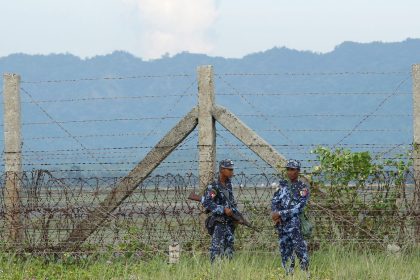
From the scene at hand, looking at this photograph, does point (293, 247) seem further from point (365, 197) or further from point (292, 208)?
point (365, 197)

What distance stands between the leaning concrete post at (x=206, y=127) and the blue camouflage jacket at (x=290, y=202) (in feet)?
6.69

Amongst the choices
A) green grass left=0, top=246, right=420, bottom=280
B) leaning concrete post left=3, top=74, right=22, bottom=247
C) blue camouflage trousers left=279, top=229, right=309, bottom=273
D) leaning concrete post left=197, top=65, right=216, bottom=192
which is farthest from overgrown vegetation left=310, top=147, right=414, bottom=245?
leaning concrete post left=3, top=74, right=22, bottom=247

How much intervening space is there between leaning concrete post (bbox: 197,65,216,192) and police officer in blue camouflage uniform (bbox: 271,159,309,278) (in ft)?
6.61

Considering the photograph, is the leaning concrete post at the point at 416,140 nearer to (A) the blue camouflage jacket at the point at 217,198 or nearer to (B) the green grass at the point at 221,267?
(B) the green grass at the point at 221,267

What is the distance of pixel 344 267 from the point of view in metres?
12.7

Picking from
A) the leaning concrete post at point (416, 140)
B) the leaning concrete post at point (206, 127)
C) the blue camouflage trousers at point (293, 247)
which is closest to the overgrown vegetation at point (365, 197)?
the leaning concrete post at point (416, 140)

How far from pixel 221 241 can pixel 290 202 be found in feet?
3.47

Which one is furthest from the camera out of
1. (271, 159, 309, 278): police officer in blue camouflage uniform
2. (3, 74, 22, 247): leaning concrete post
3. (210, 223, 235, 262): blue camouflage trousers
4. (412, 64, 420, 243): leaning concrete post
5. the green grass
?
(3, 74, 22, 247): leaning concrete post

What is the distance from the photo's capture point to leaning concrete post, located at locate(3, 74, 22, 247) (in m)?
15.3

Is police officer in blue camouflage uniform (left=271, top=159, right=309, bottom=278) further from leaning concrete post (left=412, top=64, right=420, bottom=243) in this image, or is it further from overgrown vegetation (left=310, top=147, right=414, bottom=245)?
leaning concrete post (left=412, top=64, right=420, bottom=243)

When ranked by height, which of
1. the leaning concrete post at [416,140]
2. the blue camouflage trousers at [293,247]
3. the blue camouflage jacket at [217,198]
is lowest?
the blue camouflage trousers at [293,247]

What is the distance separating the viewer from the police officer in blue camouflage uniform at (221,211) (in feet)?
43.1

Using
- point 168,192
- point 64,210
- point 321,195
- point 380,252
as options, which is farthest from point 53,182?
point 380,252

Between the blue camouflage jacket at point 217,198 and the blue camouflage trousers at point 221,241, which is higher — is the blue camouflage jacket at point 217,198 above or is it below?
above
